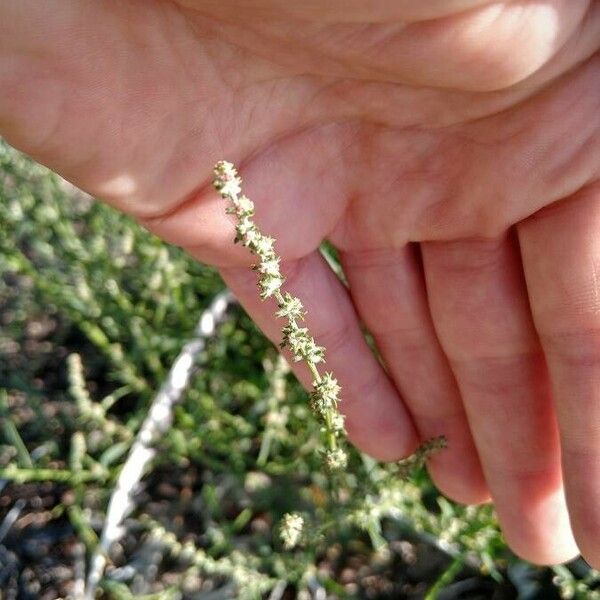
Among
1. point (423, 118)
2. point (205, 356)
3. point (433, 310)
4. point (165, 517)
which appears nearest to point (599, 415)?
point (433, 310)

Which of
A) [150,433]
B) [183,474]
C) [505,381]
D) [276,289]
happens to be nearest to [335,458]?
[276,289]

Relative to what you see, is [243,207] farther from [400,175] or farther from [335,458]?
[400,175]

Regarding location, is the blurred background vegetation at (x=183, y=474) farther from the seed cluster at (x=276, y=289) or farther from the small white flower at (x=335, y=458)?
the seed cluster at (x=276, y=289)

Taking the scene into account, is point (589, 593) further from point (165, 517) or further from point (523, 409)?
point (165, 517)

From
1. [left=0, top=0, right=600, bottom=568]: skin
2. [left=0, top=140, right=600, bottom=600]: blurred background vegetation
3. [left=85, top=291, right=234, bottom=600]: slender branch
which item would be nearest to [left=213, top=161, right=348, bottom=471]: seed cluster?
[left=0, top=0, right=600, bottom=568]: skin

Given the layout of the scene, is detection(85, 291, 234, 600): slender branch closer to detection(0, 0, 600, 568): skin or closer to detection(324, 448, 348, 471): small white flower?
detection(0, 0, 600, 568): skin

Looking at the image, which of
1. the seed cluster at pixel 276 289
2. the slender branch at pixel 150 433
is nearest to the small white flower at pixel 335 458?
the seed cluster at pixel 276 289
